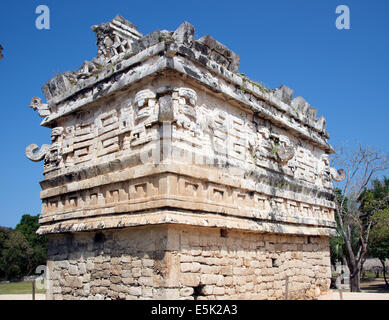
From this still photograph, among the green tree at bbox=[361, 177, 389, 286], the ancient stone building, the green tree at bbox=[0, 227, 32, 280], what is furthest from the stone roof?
the green tree at bbox=[0, 227, 32, 280]

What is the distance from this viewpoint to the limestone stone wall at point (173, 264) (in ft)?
18.4

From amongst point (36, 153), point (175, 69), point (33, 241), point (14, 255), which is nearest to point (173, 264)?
point (175, 69)

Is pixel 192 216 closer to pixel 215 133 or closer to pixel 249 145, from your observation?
pixel 215 133

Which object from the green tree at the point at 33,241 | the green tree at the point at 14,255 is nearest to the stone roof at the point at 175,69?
the green tree at the point at 14,255

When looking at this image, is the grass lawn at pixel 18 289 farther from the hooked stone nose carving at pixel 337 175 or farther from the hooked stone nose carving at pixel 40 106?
the hooked stone nose carving at pixel 337 175

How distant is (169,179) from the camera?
573cm

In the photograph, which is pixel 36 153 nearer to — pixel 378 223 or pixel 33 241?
pixel 378 223

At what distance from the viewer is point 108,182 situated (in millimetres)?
6656

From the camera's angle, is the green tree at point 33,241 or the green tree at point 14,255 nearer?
the green tree at point 14,255

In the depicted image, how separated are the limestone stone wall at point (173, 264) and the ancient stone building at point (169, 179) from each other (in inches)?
0.8

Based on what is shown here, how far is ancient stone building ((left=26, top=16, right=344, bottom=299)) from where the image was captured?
19.3 ft
